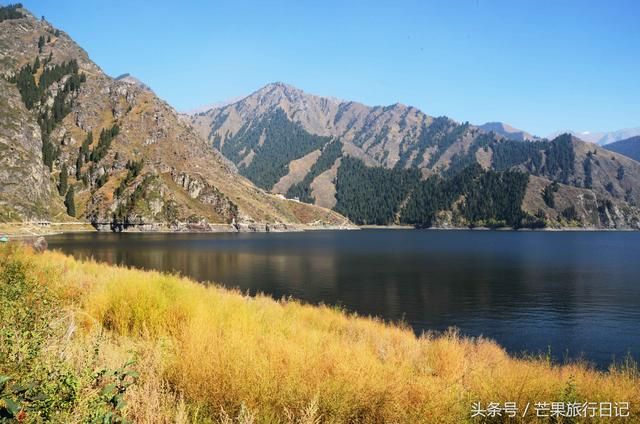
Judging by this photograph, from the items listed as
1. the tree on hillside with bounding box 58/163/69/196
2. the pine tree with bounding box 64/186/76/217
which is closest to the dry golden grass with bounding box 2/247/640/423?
the pine tree with bounding box 64/186/76/217

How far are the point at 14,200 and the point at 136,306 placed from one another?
167m

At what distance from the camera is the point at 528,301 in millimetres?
49344

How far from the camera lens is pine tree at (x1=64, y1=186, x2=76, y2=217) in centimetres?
18012

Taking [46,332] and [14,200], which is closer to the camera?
[46,332]

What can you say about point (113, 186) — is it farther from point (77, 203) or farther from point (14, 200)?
point (14, 200)

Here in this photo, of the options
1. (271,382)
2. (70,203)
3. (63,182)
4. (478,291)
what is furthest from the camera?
(63,182)

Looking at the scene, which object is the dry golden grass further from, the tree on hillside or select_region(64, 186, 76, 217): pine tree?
the tree on hillside

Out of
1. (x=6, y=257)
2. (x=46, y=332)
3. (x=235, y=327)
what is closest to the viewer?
(x=46, y=332)

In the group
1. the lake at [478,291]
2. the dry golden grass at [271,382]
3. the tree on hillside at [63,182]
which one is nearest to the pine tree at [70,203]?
the tree on hillside at [63,182]

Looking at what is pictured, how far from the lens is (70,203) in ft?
595

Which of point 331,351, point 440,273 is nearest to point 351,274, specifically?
point 440,273

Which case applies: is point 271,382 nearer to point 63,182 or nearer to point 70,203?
point 70,203

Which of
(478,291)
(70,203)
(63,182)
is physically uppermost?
(63,182)

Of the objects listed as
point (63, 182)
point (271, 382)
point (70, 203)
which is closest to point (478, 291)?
point (271, 382)
